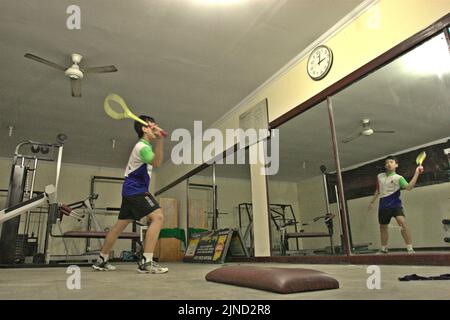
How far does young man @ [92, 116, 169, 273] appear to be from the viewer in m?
2.38

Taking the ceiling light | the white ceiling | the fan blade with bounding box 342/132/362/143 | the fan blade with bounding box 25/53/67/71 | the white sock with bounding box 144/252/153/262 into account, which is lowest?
the white sock with bounding box 144/252/153/262

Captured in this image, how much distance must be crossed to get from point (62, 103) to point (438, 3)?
4.72m

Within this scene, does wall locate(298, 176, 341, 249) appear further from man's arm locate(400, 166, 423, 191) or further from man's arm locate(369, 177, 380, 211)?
man's arm locate(400, 166, 423, 191)

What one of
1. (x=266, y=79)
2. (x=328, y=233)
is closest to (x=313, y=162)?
(x=328, y=233)

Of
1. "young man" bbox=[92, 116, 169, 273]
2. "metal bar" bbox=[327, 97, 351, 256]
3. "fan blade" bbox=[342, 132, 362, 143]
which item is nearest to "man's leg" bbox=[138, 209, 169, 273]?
"young man" bbox=[92, 116, 169, 273]

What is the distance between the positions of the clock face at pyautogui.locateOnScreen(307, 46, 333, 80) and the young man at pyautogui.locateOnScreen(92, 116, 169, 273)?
1.88m

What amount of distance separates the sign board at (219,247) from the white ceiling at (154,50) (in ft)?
6.46

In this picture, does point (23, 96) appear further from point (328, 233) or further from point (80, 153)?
point (328, 233)

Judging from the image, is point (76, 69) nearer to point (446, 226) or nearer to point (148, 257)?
point (148, 257)

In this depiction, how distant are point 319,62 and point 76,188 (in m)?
6.41

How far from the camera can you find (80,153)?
280 inches

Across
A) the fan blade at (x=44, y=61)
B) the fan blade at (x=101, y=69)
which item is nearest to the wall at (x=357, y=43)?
the fan blade at (x=101, y=69)
